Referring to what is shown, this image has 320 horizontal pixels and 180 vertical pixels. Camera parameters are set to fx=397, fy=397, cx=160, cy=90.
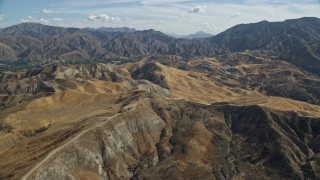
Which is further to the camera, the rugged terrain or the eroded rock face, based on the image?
the eroded rock face

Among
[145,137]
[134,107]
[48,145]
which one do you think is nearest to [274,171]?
[145,137]

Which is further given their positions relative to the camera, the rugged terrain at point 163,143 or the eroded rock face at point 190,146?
the eroded rock face at point 190,146

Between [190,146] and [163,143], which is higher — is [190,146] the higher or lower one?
the higher one

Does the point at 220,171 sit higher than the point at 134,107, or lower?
lower

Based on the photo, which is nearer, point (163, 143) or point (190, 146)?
point (190, 146)

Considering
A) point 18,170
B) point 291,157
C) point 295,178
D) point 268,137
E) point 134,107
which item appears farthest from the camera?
point 134,107

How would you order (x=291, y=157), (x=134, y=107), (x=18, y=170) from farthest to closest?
(x=134, y=107)
(x=291, y=157)
(x=18, y=170)

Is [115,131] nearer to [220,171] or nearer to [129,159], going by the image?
[129,159]

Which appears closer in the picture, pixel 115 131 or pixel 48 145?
pixel 48 145
